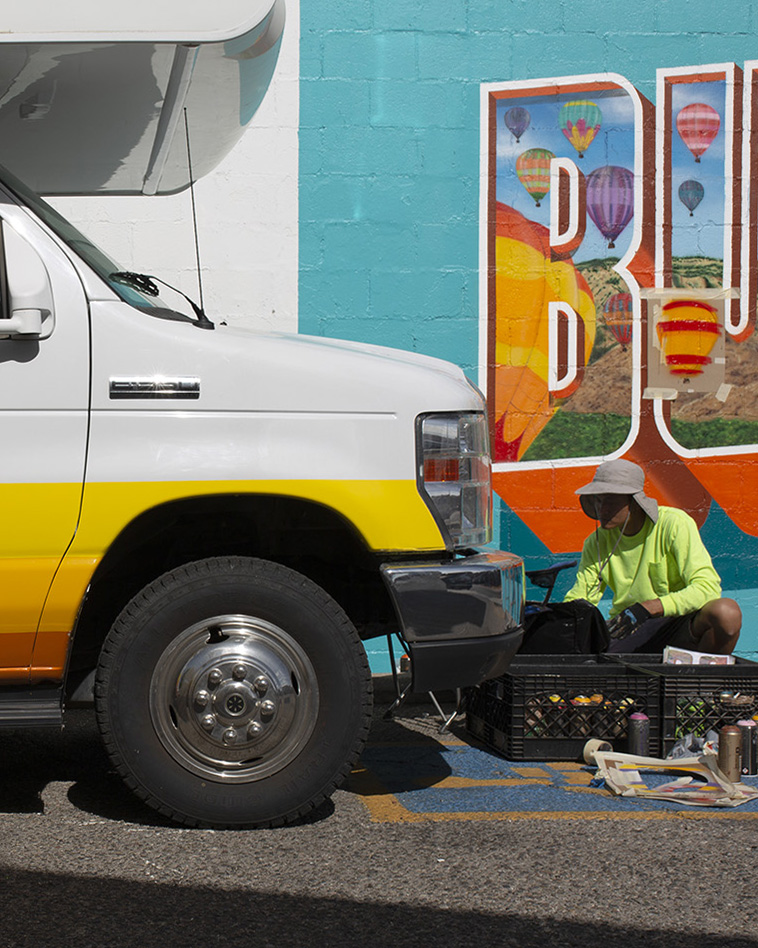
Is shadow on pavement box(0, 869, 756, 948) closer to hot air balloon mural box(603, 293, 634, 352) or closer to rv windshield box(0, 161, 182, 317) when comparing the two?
rv windshield box(0, 161, 182, 317)

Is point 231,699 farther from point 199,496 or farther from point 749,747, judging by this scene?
point 749,747

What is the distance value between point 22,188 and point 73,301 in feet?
1.58

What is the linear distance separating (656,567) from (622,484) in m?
0.43

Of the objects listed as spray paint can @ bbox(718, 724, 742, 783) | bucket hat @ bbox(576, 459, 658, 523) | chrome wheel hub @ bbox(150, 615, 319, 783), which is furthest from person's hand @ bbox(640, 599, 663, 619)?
chrome wheel hub @ bbox(150, 615, 319, 783)

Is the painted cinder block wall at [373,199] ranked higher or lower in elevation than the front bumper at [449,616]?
higher

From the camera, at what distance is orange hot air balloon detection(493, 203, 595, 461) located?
7457 mm

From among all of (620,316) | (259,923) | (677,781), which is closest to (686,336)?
(620,316)

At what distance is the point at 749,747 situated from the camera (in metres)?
4.99

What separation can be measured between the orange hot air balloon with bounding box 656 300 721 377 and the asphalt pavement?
11.4 feet

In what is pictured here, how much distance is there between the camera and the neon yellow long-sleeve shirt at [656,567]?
581 centimetres

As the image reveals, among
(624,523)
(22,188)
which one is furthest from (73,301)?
(624,523)

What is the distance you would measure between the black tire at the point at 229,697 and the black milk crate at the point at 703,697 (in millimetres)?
1654

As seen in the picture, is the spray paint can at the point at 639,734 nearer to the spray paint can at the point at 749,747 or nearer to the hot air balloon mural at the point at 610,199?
the spray paint can at the point at 749,747

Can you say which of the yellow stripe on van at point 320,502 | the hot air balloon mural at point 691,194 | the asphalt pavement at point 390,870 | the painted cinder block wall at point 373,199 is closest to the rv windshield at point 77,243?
the yellow stripe on van at point 320,502
